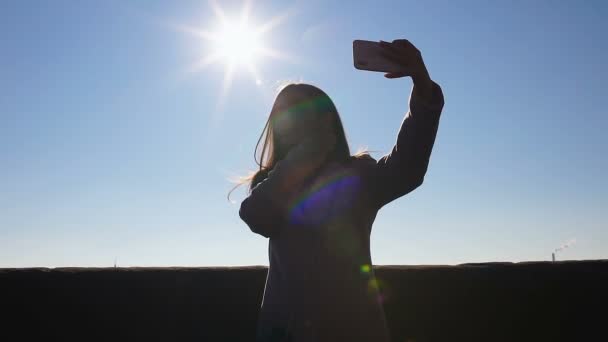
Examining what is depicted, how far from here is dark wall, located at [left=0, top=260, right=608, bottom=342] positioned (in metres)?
2.56

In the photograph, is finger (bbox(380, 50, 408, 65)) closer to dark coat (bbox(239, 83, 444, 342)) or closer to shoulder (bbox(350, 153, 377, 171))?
dark coat (bbox(239, 83, 444, 342))

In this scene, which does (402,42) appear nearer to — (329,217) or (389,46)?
(389,46)

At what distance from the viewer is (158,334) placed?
259cm

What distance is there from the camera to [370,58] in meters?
1.91

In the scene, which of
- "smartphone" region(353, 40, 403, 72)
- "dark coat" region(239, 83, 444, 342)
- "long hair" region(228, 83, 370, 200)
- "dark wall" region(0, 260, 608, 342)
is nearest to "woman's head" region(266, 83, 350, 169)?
"long hair" region(228, 83, 370, 200)

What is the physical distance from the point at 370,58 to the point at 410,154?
0.44 m

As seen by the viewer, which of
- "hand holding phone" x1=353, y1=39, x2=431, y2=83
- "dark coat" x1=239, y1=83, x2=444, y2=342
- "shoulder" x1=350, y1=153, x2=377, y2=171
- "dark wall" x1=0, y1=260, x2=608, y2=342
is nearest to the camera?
"dark coat" x1=239, y1=83, x2=444, y2=342

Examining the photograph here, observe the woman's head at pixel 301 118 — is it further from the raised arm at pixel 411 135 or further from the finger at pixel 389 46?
the finger at pixel 389 46

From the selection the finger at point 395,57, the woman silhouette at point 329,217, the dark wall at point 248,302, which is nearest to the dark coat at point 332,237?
the woman silhouette at point 329,217

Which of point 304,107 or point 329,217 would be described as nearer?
point 329,217

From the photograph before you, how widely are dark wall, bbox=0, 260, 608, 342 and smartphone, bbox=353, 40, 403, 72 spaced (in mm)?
1411

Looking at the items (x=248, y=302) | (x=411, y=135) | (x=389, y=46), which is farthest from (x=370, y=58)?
(x=248, y=302)

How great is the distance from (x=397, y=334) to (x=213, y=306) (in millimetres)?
1115

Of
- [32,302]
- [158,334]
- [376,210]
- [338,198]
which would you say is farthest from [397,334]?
[32,302]
